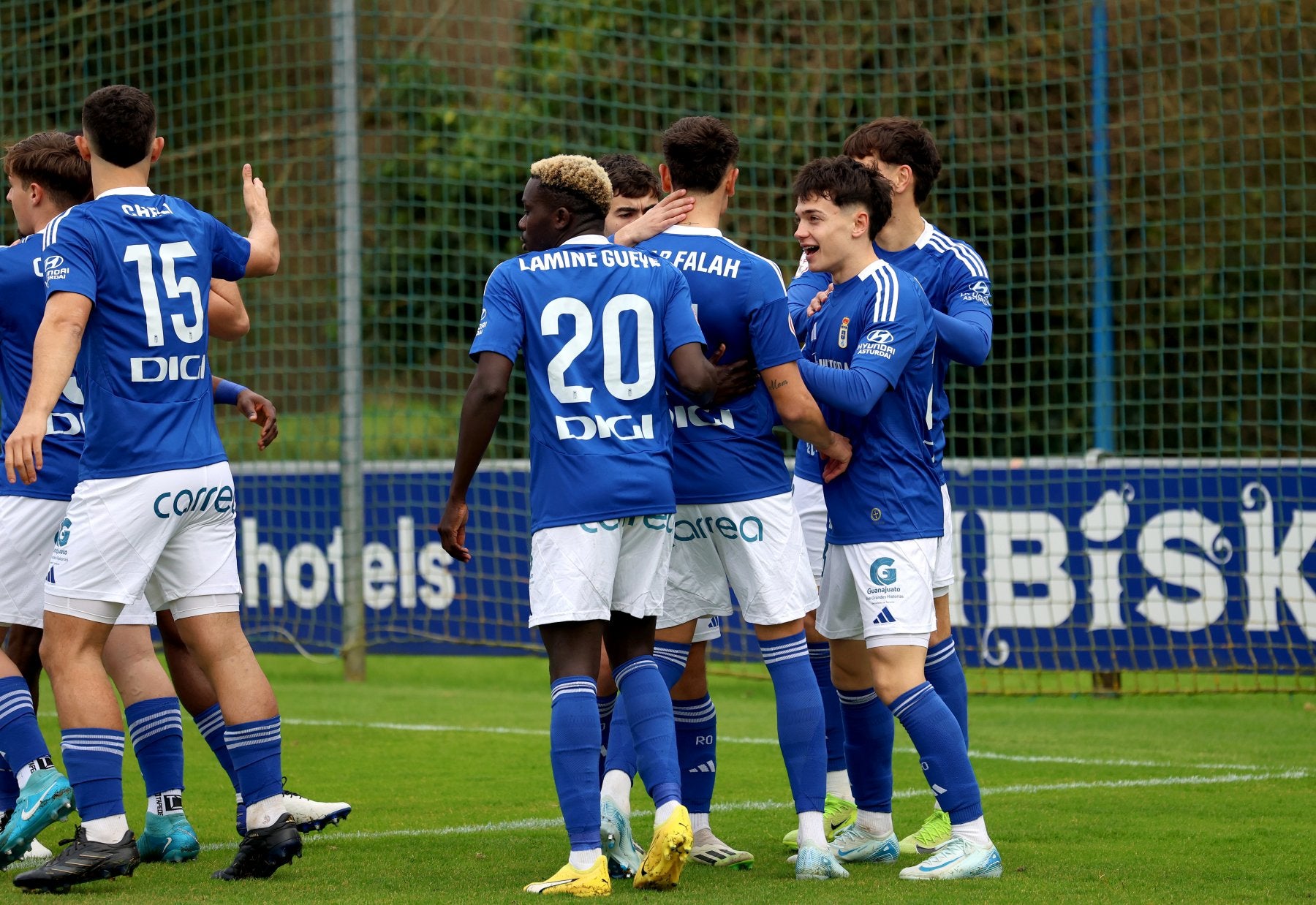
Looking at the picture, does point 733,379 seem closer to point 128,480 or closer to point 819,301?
point 819,301

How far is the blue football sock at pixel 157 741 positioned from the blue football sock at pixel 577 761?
1373 mm

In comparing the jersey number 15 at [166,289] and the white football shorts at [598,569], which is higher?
the jersey number 15 at [166,289]

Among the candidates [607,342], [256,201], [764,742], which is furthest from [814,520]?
[764,742]

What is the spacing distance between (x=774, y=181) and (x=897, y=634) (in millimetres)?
9165

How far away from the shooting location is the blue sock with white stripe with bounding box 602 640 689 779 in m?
4.59

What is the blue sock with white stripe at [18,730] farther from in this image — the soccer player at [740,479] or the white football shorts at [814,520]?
the white football shorts at [814,520]

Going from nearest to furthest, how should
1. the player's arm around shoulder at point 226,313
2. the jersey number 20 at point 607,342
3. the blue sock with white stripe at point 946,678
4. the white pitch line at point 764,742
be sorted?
1. the jersey number 20 at point 607,342
2. the blue sock with white stripe at point 946,678
3. the player's arm around shoulder at point 226,313
4. the white pitch line at point 764,742

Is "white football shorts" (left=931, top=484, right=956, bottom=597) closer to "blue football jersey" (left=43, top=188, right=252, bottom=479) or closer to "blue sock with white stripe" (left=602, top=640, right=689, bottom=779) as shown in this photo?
"blue sock with white stripe" (left=602, top=640, right=689, bottom=779)

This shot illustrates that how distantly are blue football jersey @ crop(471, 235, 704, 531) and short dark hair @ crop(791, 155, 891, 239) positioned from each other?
0.60 metres

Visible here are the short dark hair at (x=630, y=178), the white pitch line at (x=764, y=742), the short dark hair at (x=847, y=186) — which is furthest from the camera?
the white pitch line at (x=764, y=742)

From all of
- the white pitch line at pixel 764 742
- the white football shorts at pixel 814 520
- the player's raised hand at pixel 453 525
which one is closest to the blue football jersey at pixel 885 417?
the white football shorts at pixel 814 520

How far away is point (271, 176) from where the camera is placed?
16.9m

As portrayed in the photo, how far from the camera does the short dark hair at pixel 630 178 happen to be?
5281 millimetres

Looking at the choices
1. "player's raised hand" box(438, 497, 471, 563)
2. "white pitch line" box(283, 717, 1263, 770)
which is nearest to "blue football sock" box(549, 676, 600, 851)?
"player's raised hand" box(438, 497, 471, 563)
